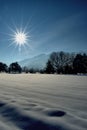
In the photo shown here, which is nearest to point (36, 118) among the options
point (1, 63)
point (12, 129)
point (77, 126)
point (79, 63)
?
point (12, 129)

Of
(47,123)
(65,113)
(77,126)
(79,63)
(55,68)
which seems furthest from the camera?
(55,68)

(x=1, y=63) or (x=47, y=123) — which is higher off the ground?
(x=1, y=63)

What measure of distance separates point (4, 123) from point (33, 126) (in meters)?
0.42

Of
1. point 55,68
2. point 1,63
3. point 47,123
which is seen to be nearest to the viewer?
point 47,123

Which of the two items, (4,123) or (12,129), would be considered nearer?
(12,129)

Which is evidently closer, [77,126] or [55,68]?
[77,126]

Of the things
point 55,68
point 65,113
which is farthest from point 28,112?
point 55,68

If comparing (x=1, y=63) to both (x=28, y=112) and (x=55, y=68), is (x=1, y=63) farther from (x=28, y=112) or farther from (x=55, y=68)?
(x=28, y=112)

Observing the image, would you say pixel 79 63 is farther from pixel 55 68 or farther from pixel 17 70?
pixel 17 70

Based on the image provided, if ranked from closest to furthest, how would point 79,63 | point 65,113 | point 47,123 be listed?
point 47,123
point 65,113
point 79,63

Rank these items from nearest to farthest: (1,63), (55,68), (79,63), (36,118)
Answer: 1. (36,118)
2. (79,63)
3. (55,68)
4. (1,63)

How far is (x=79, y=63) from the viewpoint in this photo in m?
59.8

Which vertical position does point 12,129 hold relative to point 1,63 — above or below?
below

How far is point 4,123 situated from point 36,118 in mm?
409
